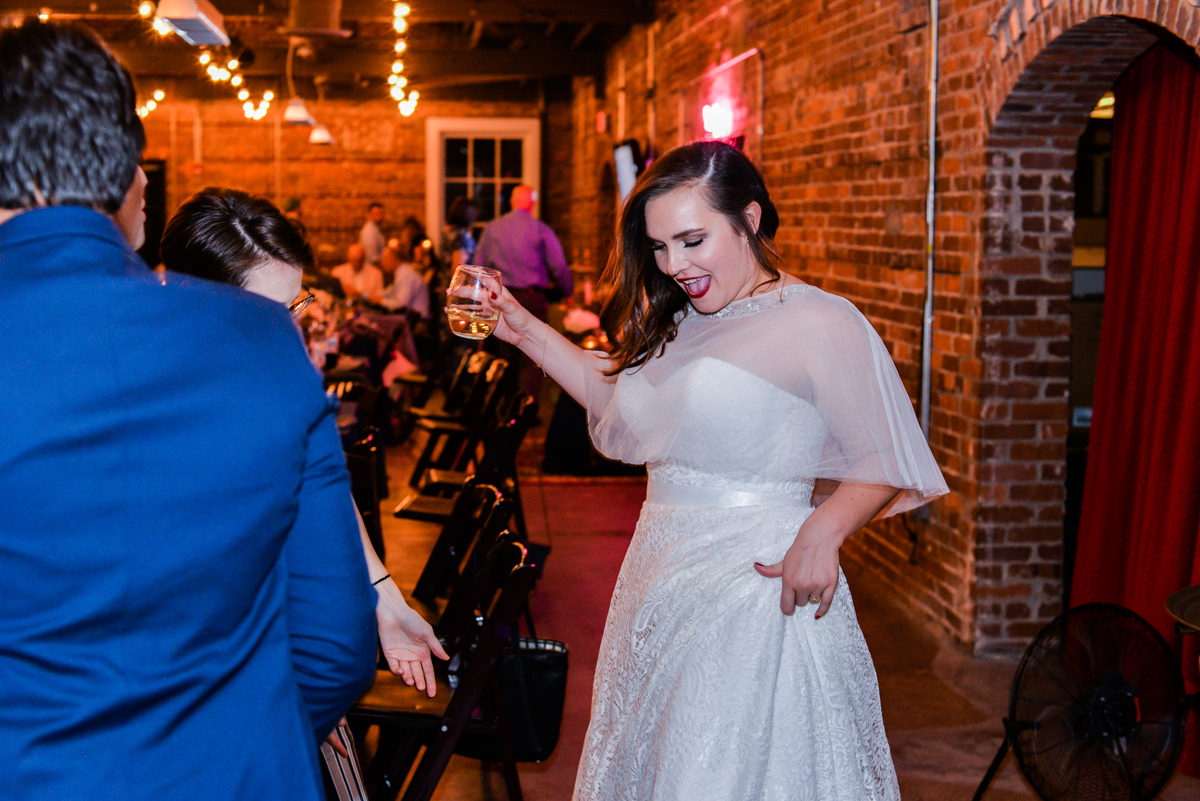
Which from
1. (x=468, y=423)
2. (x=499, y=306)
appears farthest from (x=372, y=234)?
(x=499, y=306)

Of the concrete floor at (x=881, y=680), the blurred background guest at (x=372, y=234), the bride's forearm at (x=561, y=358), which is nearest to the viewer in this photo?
the bride's forearm at (x=561, y=358)

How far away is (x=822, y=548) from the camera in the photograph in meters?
1.76

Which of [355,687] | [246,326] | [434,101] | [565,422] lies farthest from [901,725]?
[434,101]

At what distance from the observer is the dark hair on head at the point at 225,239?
1.80 m

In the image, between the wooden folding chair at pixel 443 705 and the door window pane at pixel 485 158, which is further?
the door window pane at pixel 485 158

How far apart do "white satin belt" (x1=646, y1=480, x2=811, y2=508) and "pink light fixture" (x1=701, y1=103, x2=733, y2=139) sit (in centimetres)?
512

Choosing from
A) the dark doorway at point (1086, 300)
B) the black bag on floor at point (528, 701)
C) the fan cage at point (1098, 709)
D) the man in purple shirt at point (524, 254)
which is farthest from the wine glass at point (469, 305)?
the man in purple shirt at point (524, 254)

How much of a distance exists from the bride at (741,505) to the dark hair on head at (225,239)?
383 mm

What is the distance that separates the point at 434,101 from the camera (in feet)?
46.3

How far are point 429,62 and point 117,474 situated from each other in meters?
12.2

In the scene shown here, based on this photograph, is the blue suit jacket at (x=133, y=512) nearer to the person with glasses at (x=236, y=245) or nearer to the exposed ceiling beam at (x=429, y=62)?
the person with glasses at (x=236, y=245)

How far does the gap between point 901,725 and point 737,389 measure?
1810 mm

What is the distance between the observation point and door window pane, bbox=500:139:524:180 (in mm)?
14266

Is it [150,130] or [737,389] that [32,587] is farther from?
[150,130]
